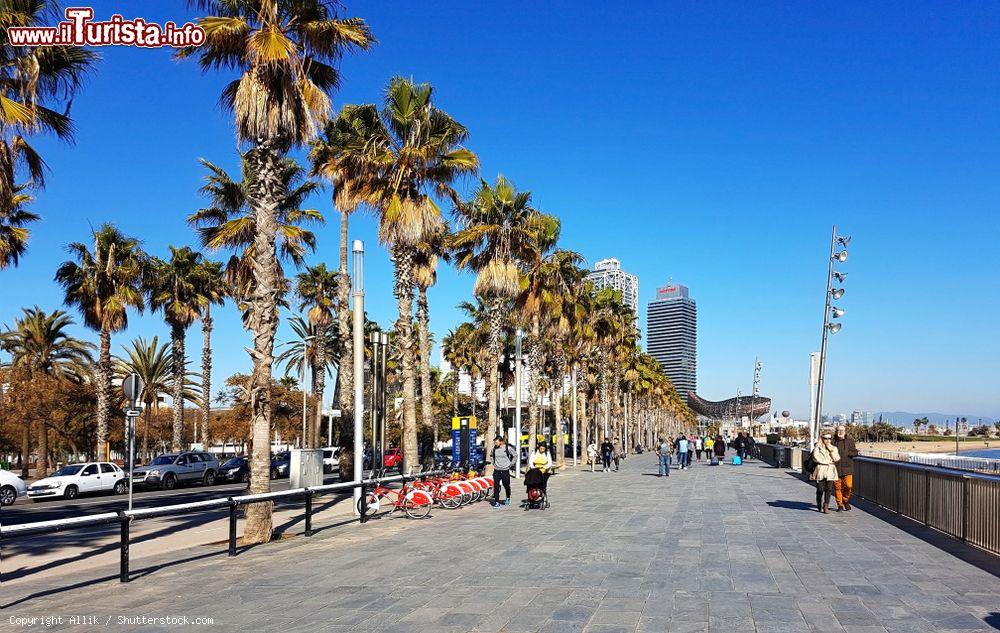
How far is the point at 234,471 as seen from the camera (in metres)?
37.2

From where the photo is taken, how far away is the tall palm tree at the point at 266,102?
13852mm

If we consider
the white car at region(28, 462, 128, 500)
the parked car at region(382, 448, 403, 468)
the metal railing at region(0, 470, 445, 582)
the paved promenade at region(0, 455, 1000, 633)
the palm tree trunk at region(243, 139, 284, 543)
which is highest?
the palm tree trunk at region(243, 139, 284, 543)

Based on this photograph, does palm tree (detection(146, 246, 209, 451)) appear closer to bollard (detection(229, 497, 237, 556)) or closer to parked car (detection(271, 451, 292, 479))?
parked car (detection(271, 451, 292, 479))

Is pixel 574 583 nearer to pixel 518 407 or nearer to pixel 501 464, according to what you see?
pixel 501 464

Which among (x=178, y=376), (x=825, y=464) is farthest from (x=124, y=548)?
(x=178, y=376)

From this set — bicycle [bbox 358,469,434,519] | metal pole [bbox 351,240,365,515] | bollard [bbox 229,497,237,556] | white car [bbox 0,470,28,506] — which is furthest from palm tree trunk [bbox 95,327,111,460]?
bollard [bbox 229,497,237,556]

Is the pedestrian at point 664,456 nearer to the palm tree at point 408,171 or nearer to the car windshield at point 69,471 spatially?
the palm tree at point 408,171

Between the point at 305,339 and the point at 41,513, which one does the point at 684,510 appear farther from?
the point at 305,339

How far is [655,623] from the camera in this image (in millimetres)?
7410

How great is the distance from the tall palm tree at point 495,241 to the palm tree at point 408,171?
6.29m

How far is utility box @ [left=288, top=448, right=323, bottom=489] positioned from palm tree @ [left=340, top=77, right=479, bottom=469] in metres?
5.87

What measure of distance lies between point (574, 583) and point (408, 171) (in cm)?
1553

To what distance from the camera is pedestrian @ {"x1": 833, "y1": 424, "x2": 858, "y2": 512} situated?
17688mm

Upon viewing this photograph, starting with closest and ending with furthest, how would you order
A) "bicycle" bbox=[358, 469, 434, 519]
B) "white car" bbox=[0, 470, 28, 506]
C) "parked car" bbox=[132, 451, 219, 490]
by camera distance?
"bicycle" bbox=[358, 469, 434, 519] → "white car" bbox=[0, 470, 28, 506] → "parked car" bbox=[132, 451, 219, 490]
